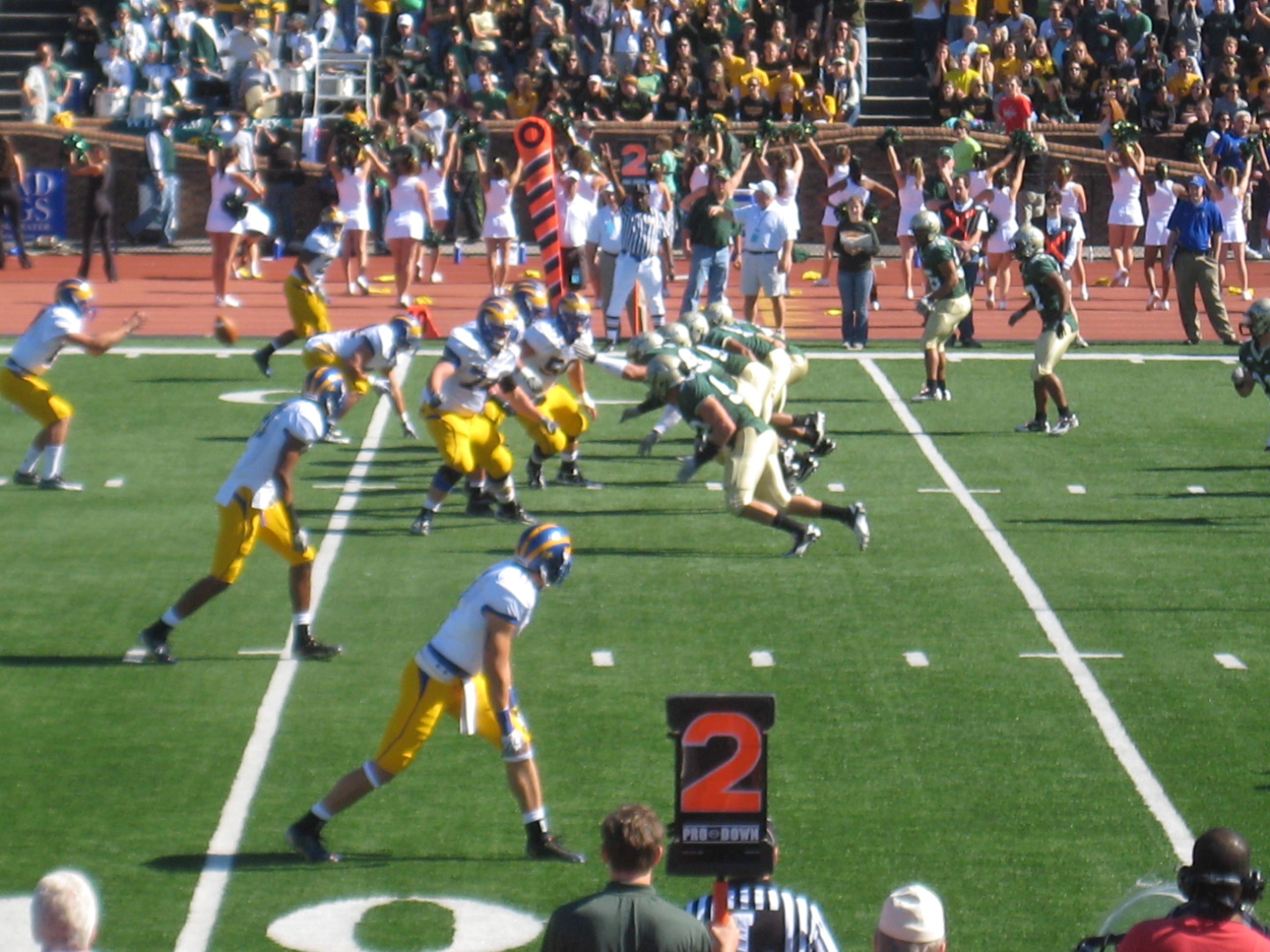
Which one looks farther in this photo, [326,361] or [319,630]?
[326,361]

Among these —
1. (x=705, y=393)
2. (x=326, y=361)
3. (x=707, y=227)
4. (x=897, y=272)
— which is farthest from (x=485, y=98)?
(x=705, y=393)

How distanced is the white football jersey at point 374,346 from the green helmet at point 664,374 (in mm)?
1928

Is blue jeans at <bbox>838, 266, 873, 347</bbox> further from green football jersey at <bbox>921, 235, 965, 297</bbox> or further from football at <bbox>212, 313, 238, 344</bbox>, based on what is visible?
football at <bbox>212, 313, 238, 344</bbox>

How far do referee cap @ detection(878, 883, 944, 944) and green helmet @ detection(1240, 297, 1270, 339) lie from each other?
424 inches

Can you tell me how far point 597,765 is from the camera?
9.58 m

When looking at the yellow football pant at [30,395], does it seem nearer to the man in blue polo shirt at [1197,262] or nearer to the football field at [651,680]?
the football field at [651,680]

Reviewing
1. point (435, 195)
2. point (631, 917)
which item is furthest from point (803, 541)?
point (435, 195)

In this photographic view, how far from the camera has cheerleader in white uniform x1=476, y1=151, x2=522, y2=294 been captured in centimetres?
2500

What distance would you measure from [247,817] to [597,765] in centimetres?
163

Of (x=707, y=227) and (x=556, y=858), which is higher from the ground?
(x=707, y=227)

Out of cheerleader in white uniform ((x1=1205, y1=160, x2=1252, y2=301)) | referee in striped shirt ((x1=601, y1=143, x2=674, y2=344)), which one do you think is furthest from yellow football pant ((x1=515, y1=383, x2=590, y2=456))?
cheerleader in white uniform ((x1=1205, y1=160, x2=1252, y2=301))

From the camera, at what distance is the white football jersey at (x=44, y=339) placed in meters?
15.1

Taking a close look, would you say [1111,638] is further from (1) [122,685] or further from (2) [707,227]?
(2) [707,227]

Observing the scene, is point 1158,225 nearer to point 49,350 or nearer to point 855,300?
point 855,300
